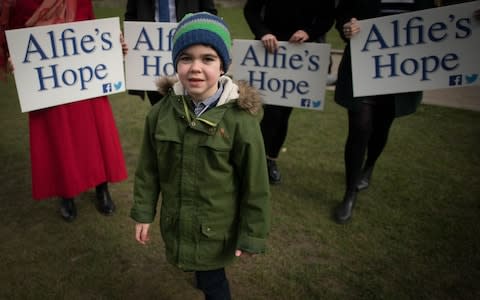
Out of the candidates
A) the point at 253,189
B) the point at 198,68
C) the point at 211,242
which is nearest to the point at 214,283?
the point at 211,242

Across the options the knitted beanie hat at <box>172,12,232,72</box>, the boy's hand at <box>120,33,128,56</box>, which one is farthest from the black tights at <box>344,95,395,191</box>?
the boy's hand at <box>120,33,128,56</box>

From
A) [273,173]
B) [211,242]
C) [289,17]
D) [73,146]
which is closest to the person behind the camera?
[211,242]

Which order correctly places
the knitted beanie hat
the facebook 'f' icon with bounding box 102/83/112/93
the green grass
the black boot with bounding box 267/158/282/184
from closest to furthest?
1. the knitted beanie hat
2. the green grass
3. the facebook 'f' icon with bounding box 102/83/112/93
4. the black boot with bounding box 267/158/282/184

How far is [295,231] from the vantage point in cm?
256

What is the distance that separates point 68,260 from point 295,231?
1439mm

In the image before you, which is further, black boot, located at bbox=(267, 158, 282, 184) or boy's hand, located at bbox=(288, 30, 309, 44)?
black boot, located at bbox=(267, 158, 282, 184)

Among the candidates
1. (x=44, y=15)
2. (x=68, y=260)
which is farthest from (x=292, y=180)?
(x=44, y=15)

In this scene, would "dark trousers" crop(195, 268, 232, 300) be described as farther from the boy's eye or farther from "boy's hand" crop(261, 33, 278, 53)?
"boy's hand" crop(261, 33, 278, 53)

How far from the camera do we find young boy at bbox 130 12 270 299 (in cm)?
133

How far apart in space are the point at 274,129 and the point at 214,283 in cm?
160

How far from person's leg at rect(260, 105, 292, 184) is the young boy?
60.5 inches

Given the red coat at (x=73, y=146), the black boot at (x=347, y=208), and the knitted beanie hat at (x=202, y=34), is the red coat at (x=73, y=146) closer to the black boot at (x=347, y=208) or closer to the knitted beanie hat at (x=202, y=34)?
the knitted beanie hat at (x=202, y=34)

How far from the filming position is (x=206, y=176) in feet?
4.65

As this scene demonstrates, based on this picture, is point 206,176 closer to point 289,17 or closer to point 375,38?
point 375,38
